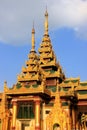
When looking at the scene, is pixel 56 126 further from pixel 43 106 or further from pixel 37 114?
pixel 43 106

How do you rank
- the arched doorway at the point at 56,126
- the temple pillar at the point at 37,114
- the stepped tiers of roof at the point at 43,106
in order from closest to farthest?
the arched doorway at the point at 56,126, the stepped tiers of roof at the point at 43,106, the temple pillar at the point at 37,114

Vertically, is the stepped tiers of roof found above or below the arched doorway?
above

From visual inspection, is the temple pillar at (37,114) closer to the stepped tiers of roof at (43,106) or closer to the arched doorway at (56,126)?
the stepped tiers of roof at (43,106)

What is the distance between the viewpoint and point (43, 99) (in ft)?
150

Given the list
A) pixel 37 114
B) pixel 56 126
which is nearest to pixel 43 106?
pixel 37 114

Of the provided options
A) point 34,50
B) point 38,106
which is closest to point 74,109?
point 38,106

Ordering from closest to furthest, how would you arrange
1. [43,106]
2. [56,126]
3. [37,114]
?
1. [56,126]
2. [37,114]
3. [43,106]

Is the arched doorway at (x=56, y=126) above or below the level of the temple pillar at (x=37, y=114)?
below

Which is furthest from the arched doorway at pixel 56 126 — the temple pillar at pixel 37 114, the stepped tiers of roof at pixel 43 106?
the temple pillar at pixel 37 114

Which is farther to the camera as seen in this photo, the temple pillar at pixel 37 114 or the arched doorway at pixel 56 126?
the temple pillar at pixel 37 114

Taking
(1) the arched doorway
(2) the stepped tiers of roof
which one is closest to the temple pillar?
(2) the stepped tiers of roof

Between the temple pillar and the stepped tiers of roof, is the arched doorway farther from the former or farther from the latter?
the temple pillar

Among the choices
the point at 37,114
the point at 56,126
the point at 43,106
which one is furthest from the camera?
the point at 43,106

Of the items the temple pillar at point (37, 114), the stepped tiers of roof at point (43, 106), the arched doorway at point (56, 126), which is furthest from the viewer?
the temple pillar at point (37, 114)
